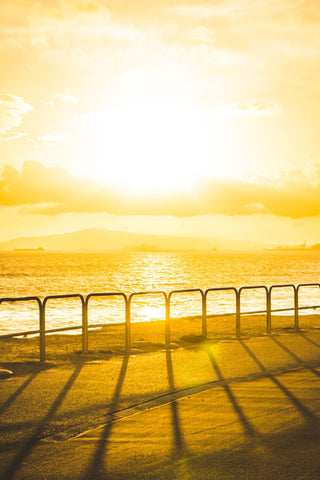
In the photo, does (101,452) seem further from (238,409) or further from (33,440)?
(238,409)

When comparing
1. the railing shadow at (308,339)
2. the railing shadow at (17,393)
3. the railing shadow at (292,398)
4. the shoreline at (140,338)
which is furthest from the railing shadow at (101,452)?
the railing shadow at (308,339)

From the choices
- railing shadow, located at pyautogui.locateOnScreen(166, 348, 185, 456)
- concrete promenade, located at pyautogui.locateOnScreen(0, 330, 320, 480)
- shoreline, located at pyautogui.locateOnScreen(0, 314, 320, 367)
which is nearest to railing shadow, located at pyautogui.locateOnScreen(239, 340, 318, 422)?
concrete promenade, located at pyautogui.locateOnScreen(0, 330, 320, 480)

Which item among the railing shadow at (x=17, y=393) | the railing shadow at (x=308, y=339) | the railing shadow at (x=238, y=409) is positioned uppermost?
the railing shadow at (x=17, y=393)

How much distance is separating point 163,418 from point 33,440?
1.26m

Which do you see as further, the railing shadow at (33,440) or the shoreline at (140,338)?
the shoreline at (140,338)

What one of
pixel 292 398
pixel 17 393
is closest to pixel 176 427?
pixel 292 398

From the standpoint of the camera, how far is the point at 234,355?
31.3ft

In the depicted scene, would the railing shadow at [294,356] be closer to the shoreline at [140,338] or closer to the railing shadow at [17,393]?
the shoreline at [140,338]

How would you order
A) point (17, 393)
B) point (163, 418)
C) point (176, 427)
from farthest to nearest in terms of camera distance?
point (17, 393)
point (163, 418)
point (176, 427)

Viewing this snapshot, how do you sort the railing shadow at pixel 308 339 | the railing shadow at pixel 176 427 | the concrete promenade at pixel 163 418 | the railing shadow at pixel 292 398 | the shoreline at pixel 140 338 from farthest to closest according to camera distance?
1. the shoreline at pixel 140 338
2. the railing shadow at pixel 308 339
3. the railing shadow at pixel 292 398
4. the railing shadow at pixel 176 427
5. the concrete promenade at pixel 163 418

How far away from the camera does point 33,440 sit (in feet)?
16.6

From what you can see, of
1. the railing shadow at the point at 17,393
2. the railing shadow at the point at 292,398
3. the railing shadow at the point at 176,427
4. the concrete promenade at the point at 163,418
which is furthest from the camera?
the railing shadow at the point at 17,393

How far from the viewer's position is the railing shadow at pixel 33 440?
427 centimetres

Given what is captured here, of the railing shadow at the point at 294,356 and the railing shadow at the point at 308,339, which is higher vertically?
the railing shadow at the point at 308,339
